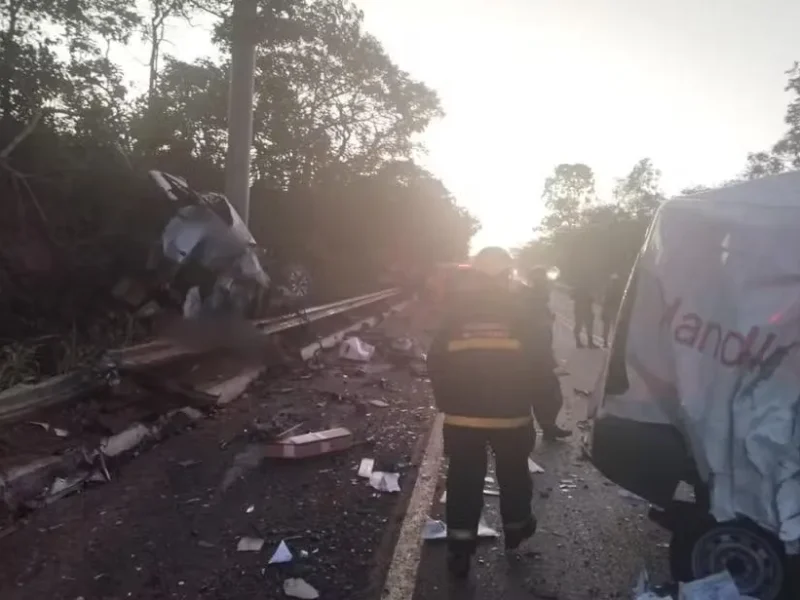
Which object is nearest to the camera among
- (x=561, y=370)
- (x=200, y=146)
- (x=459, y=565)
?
(x=459, y=565)

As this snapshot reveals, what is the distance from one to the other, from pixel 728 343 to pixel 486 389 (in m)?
1.28

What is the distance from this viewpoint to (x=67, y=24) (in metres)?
17.6

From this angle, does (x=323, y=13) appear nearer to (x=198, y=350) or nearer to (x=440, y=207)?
(x=198, y=350)

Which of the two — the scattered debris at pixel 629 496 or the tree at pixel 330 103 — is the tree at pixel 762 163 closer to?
the tree at pixel 330 103

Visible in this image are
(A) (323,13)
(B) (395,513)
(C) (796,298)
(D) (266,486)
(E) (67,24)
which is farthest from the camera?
(A) (323,13)

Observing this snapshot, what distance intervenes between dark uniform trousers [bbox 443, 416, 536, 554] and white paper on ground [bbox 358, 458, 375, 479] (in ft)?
5.84

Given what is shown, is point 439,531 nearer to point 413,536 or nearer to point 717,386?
point 413,536

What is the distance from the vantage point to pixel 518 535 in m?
4.60

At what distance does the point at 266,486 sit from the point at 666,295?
10.7 ft

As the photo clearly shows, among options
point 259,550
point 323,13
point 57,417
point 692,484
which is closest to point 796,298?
point 692,484

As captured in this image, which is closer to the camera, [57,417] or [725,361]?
[725,361]

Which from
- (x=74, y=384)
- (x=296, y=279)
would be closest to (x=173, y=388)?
(x=74, y=384)

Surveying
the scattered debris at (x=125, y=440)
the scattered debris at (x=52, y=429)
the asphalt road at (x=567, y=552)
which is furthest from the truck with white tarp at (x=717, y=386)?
the scattered debris at (x=52, y=429)

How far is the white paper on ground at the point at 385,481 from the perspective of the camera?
5859 mm
